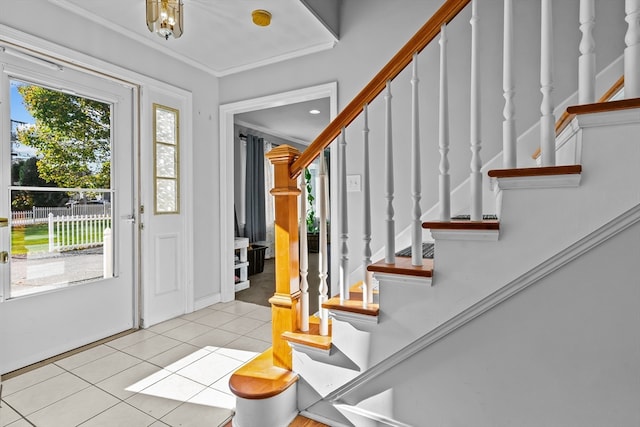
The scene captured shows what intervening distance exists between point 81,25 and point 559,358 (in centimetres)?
338

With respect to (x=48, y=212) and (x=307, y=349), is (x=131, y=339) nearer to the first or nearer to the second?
(x=48, y=212)

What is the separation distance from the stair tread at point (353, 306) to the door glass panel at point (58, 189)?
2073mm

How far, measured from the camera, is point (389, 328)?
131 centimetres

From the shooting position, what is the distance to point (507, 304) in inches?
44.9

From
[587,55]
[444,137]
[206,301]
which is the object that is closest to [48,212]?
[206,301]

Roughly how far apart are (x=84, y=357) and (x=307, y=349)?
5.92ft

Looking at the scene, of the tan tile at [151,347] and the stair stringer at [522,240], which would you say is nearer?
the stair stringer at [522,240]

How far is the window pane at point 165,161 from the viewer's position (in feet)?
9.50

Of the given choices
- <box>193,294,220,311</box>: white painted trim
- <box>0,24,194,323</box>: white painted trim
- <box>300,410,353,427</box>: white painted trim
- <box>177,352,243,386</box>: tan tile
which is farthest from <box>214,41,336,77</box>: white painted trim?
<box>300,410,353,427</box>: white painted trim

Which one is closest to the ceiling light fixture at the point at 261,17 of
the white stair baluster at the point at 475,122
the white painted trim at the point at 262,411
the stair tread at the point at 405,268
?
the white stair baluster at the point at 475,122

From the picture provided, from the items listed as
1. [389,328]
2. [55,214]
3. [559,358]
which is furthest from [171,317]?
[559,358]

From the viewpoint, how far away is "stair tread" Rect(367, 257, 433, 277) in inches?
47.8

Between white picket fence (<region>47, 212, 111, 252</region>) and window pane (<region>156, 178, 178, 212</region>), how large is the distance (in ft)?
1.39

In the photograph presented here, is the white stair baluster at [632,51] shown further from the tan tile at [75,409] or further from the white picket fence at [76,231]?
the white picket fence at [76,231]
